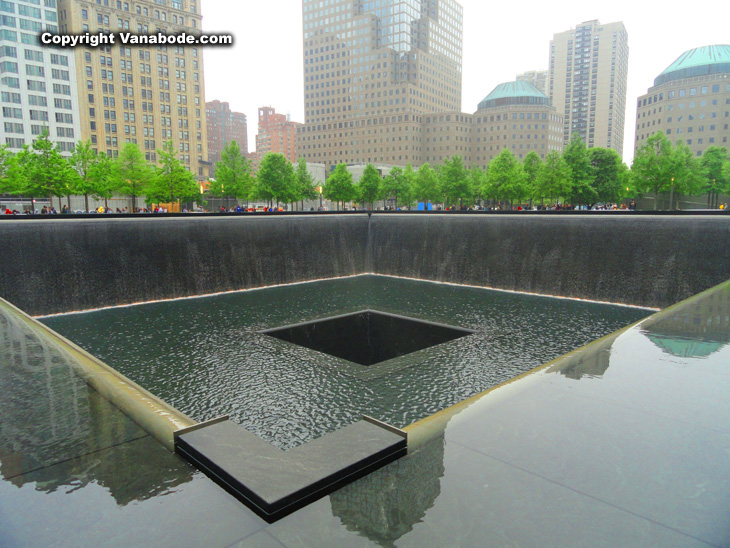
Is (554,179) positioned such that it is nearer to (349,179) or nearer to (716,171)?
(716,171)

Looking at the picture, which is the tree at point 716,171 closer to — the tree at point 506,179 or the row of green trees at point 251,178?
the tree at point 506,179

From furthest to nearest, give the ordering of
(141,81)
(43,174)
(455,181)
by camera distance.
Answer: (141,81) → (455,181) → (43,174)

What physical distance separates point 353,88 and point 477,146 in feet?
111

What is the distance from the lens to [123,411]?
4055 millimetres

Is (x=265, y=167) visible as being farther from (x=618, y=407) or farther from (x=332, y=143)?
(x=332, y=143)

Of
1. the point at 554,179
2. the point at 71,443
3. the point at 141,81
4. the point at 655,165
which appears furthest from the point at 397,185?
the point at 71,443

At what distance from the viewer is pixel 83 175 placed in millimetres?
38875

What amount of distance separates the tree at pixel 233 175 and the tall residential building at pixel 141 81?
32050 mm

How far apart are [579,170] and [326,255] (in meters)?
28.2

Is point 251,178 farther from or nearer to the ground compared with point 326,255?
farther from the ground

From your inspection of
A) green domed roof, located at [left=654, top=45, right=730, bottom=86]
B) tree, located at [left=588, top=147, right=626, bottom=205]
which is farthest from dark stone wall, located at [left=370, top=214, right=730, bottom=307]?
green domed roof, located at [left=654, top=45, right=730, bottom=86]

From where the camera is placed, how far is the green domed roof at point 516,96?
351ft

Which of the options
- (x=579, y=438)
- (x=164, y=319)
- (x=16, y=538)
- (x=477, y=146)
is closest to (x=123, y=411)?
(x=16, y=538)

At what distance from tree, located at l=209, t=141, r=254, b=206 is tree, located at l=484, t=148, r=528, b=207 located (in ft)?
75.4
